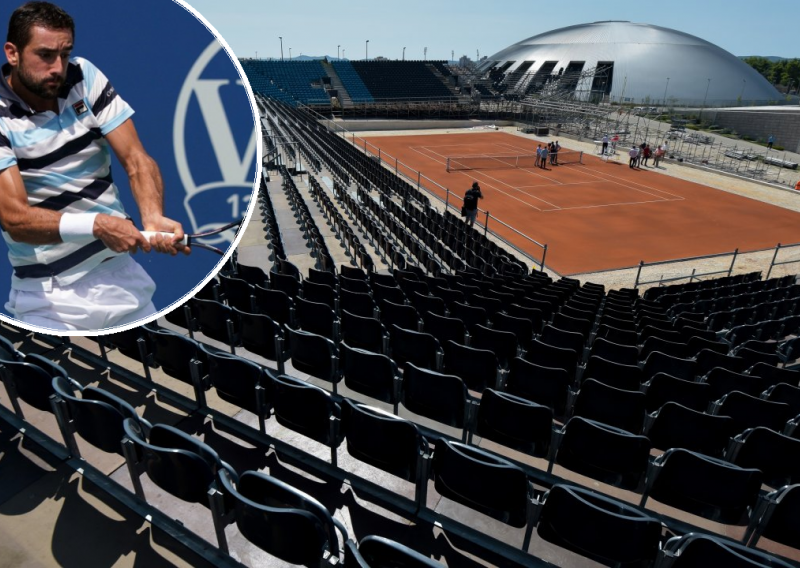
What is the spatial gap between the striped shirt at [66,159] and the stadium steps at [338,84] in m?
51.5

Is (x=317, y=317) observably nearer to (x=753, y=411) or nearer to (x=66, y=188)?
(x=66, y=188)

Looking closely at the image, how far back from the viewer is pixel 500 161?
1195 inches

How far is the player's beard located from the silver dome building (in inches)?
2494

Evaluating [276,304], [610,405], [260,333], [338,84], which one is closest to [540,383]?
[610,405]

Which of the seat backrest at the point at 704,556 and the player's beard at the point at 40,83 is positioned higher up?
the player's beard at the point at 40,83

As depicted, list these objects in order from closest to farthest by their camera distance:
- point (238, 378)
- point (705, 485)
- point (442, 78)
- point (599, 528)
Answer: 1. point (599, 528)
2. point (705, 485)
3. point (238, 378)
4. point (442, 78)

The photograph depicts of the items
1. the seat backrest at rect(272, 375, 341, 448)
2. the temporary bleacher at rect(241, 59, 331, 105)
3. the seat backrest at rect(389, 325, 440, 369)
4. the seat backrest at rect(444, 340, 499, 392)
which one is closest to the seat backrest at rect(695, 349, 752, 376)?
the seat backrest at rect(444, 340, 499, 392)

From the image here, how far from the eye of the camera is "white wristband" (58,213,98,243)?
2.00m

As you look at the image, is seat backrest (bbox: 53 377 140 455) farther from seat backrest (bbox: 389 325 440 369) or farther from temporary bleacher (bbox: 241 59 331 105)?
temporary bleacher (bbox: 241 59 331 105)

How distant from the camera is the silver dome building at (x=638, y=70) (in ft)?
210

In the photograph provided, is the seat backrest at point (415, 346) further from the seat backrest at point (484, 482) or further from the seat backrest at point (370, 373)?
the seat backrest at point (484, 482)

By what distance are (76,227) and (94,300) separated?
40cm

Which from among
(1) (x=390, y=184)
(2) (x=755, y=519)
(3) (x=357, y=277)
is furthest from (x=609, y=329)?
(1) (x=390, y=184)

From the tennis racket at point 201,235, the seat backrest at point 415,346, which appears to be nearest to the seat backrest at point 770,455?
the seat backrest at point 415,346
